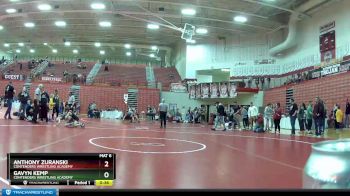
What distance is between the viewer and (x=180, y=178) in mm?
3215

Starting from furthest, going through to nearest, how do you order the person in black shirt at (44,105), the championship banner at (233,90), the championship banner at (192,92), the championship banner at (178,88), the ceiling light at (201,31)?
the championship banner at (178,88) < the championship banner at (192,92) < the ceiling light at (201,31) < the championship banner at (233,90) < the person in black shirt at (44,105)

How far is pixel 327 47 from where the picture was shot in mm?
18484

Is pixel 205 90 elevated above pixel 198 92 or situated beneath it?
elevated above

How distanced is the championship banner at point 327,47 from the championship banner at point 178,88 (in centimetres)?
1082

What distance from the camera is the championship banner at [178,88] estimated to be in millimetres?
26931

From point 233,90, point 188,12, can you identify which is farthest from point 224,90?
point 188,12

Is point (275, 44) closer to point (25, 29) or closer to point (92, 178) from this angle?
point (25, 29)

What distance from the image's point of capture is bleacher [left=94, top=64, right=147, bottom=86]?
90.7 ft

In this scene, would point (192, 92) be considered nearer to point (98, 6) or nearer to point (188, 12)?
point (188, 12)

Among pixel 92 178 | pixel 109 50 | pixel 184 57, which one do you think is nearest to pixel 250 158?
pixel 92 178

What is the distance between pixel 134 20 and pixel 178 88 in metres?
6.19

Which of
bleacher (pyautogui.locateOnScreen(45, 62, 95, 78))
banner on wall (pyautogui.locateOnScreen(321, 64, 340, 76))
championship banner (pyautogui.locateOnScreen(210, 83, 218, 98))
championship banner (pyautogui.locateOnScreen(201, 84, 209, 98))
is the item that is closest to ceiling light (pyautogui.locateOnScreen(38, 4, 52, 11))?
bleacher (pyautogui.locateOnScreen(45, 62, 95, 78))

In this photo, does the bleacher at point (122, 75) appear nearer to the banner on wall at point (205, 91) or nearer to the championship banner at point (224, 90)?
the banner on wall at point (205, 91)

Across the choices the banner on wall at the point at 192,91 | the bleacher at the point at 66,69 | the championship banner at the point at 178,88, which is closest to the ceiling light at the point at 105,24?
the bleacher at the point at 66,69
